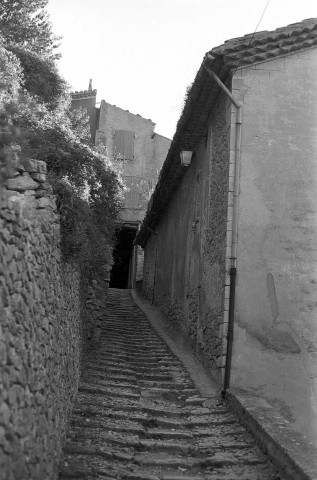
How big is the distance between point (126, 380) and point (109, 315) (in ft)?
20.7

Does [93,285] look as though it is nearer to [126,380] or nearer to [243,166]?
[126,380]

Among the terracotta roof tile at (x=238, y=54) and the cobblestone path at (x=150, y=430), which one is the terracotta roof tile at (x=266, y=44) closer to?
the terracotta roof tile at (x=238, y=54)

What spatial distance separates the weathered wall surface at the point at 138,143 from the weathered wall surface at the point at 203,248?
1234cm

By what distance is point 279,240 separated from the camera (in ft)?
24.3

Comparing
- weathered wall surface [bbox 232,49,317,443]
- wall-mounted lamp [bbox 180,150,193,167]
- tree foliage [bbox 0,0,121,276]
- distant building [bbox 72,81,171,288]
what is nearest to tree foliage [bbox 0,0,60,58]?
tree foliage [bbox 0,0,121,276]

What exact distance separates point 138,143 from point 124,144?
73 cm

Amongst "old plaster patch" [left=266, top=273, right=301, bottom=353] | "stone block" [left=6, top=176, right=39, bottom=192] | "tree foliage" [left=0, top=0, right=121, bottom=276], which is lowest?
"old plaster patch" [left=266, top=273, right=301, bottom=353]

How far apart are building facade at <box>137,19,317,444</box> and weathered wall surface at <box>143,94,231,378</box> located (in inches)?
1.8

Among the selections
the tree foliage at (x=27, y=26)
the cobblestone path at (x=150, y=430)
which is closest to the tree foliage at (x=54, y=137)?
the tree foliage at (x=27, y=26)

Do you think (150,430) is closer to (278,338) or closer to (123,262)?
(278,338)

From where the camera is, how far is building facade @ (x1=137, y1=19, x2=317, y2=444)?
279 inches

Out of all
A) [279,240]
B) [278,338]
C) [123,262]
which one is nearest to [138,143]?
[123,262]

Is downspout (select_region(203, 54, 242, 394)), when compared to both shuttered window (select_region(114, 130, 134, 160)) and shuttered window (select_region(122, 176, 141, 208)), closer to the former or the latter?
shuttered window (select_region(122, 176, 141, 208))

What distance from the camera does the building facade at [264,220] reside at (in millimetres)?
7078
